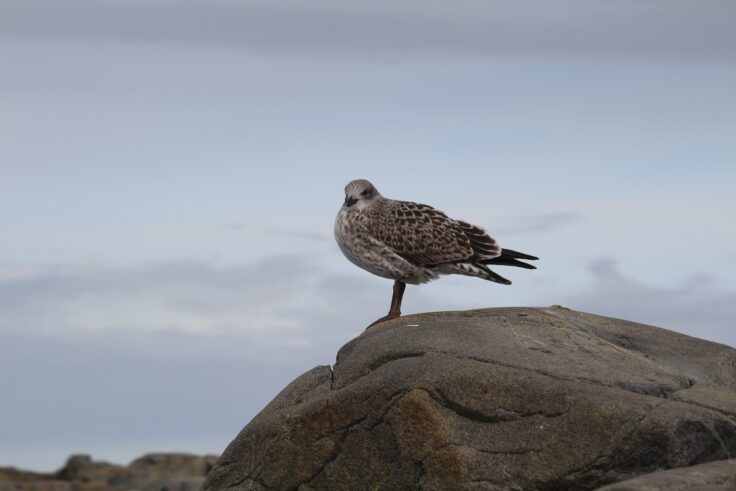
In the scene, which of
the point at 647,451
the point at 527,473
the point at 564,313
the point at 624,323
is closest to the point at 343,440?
the point at 527,473

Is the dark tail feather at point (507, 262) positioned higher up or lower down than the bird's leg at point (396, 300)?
higher up

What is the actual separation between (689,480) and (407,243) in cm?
656

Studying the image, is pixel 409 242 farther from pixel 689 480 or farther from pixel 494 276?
pixel 689 480

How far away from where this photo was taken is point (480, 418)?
375 inches

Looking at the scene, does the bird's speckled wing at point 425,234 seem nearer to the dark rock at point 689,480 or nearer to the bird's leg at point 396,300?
the bird's leg at point 396,300

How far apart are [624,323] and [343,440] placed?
14.6ft

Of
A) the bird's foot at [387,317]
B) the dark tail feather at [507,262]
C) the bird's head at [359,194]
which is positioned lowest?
the bird's foot at [387,317]

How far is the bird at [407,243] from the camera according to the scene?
13.6 meters

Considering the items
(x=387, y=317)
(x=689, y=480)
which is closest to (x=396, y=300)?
(x=387, y=317)

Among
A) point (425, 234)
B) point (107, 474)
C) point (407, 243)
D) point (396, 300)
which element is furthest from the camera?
point (107, 474)

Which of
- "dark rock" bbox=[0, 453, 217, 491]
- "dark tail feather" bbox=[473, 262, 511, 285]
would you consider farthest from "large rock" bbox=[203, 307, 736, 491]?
"dark rock" bbox=[0, 453, 217, 491]

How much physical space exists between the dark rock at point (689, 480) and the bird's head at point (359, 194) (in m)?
6.77

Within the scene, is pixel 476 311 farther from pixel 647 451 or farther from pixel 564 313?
pixel 647 451

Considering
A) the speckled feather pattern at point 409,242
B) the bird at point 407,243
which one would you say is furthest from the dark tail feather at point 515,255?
the speckled feather pattern at point 409,242
